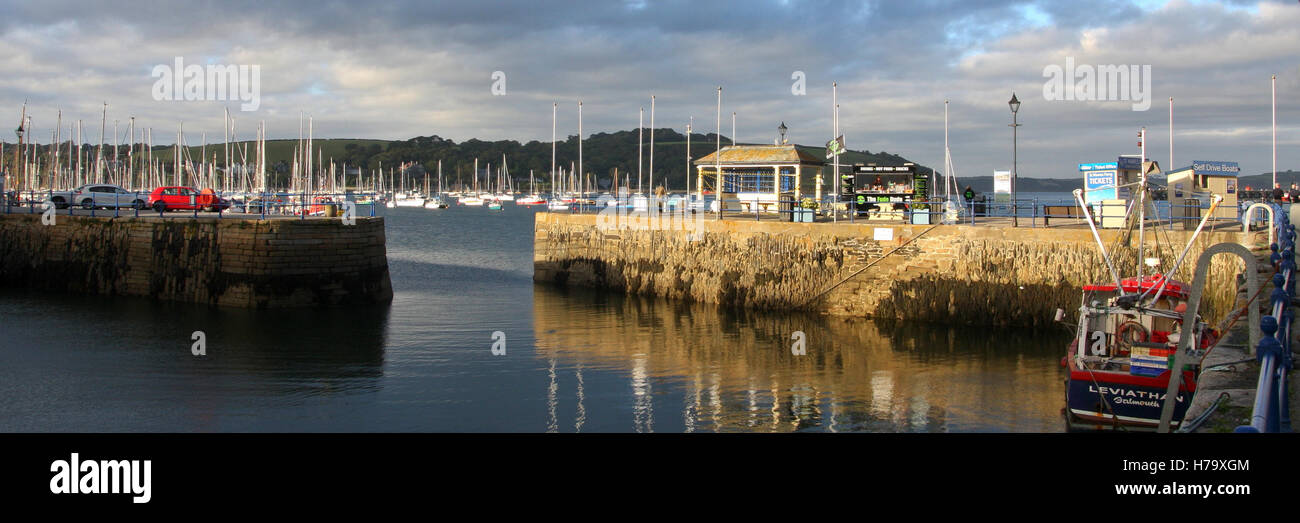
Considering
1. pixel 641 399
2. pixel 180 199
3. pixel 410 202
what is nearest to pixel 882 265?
pixel 641 399

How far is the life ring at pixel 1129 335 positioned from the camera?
17.4 m

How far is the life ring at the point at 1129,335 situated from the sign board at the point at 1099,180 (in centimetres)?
1571

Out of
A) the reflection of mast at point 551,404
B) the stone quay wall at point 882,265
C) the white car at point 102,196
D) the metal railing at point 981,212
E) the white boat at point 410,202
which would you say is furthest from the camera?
the white boat at point 410,202

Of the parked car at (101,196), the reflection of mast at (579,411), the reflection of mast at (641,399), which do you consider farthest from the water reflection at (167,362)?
the parked car at (101,196)

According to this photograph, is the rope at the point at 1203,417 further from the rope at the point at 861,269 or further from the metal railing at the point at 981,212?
the rope at the point at 861,269

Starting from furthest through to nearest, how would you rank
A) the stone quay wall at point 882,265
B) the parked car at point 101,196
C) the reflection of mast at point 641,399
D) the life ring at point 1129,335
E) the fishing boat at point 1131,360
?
the parked car at point 101,196 → the stone quay wall at point 882,265 → the reflection of mast at point 641,399 → the life ring at point 1129,335 → the fishing boat at point 1131,360

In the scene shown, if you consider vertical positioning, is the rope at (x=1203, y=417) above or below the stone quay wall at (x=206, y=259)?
below

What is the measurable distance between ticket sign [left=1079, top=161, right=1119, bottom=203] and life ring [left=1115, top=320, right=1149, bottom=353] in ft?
51.6

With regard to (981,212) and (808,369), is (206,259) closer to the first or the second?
(808,369)

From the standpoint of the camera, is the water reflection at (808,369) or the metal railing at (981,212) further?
the metal railing at (981,212)

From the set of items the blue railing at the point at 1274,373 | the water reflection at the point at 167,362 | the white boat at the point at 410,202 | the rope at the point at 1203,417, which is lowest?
the water reflection at the point at 167,362

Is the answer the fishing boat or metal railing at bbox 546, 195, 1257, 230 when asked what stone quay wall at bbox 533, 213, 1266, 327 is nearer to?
metal railing at bbox 546, 195, 1257, 230

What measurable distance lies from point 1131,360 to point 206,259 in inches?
1177

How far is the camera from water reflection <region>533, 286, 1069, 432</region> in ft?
61.8
